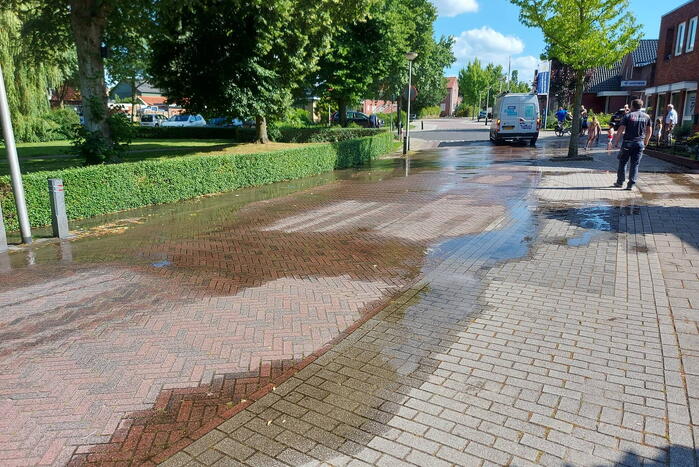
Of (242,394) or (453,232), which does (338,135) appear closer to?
(453,232)

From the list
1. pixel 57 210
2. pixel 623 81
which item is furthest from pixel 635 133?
pixel 623 81

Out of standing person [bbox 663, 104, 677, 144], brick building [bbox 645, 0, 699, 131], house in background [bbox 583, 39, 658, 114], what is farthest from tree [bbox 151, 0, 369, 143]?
house in background [bbox 583, 39, 658, 114]

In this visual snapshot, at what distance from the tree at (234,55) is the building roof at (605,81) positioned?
3418cm

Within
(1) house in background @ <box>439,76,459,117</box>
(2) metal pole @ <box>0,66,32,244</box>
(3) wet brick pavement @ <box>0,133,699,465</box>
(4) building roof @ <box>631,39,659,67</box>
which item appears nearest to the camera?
(3) wet brick pavement @ <box>0,133,699,465</box>

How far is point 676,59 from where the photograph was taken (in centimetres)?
2403

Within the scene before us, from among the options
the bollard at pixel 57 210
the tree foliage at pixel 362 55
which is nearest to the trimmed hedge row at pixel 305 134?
the tree foliage at pixel 362 55

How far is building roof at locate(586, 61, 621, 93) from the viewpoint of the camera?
43.3 m

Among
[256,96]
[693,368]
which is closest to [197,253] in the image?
[693,368]

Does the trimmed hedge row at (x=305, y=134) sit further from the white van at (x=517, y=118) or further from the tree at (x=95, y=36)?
the tree at (x=95, y=36)

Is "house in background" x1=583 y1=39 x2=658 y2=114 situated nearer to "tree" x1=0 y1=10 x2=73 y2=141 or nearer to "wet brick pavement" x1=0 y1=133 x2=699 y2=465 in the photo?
"wet brick pavement" x1=0 y1=133 x2=699 y2=465

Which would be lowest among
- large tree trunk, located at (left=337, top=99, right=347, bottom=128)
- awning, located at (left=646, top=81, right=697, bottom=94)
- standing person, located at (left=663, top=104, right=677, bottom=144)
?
standing person, located at (left=663, top=104, right=677, bottom=144)

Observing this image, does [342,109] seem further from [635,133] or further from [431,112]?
[431,112]

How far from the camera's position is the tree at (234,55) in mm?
16156

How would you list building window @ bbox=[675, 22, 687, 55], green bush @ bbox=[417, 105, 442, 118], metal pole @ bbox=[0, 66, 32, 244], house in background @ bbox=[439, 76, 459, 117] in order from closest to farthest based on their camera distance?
metal pole @ bbox=[0, 66, 32, 244], building window @ bbox=[675, 22, 687, 55], green bush @ bbox=[417, 105, 442, 118], house in background @ bbox=[439, 76, 459, 117]
